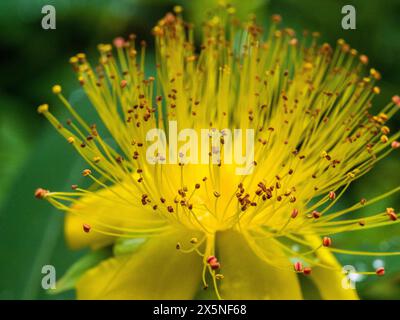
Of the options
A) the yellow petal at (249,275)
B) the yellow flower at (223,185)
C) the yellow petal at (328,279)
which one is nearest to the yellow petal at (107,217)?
the yellow flower at (223,185)

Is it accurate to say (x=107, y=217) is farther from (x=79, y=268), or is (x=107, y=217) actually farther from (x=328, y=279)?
(x=328, y=279)

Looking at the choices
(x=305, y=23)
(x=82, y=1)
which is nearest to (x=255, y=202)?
(x=305, y=23)

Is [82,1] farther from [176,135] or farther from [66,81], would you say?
[176,135]

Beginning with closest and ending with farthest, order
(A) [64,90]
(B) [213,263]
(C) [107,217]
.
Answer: (B) [213,263], (C) [107,217], (A) [64,90]

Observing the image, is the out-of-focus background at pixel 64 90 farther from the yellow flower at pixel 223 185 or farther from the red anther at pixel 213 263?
the red anther at pixel 213 263

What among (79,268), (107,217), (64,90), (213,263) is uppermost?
(64,90)

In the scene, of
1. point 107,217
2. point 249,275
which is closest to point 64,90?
point 107,217
